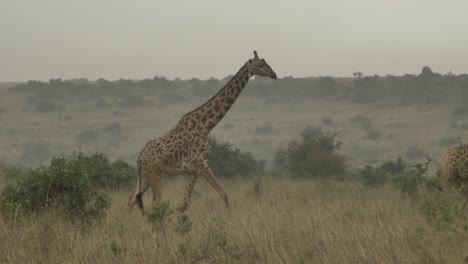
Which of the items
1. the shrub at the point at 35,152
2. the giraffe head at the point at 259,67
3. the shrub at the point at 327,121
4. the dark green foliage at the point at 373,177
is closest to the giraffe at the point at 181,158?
the giraffe head at the point at 259,67

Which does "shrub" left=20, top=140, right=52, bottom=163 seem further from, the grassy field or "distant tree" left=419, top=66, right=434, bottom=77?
"distant tree" left=419, top=66, right=434, bottom=77

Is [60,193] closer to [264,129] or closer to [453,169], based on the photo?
[453,169]

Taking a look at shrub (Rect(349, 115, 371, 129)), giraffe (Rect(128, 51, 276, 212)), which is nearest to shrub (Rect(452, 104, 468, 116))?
shrub (Rect(349, 115, 371, 129))

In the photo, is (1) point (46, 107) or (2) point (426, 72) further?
(2) point (426, 72)

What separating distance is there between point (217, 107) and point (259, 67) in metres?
0.97

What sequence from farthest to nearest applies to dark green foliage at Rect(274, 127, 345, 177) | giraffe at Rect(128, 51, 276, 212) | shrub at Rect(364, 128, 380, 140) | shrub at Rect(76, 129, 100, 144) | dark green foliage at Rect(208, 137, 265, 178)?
shrub at Rect(76, 129, 100, 144)
shrub at Rect(364, 128, 380, 140)
dark green foliage at Rect(274, 127, 345, 177)
dark green foliage at Rect(208, 137, 265, 178)
giraffe at Rect(128, 51, 276, 212)

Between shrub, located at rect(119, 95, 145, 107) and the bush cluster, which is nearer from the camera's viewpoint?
the bush cluster

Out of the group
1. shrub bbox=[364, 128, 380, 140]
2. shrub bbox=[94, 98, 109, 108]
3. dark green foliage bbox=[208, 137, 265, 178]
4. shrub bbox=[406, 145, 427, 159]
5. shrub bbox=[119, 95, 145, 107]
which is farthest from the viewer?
shrub bbox=[94, 98, 109, 108]

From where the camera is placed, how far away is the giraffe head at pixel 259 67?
32.7ft

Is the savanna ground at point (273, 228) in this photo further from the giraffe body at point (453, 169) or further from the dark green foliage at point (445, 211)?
the giraffe body at point (453, 169)

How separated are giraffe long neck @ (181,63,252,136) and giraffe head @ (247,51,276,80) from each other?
88 mm

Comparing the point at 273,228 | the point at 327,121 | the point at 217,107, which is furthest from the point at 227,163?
the point at 327,121

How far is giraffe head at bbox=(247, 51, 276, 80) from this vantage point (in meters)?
9.98

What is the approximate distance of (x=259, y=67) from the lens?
10.1 metres
